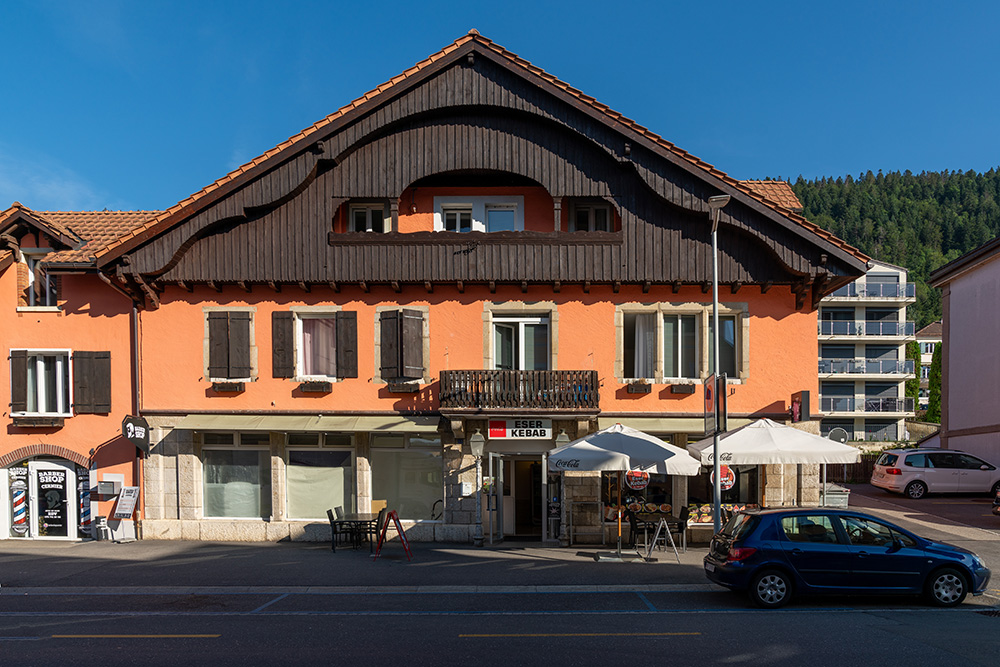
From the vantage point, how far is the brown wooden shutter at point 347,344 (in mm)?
18250

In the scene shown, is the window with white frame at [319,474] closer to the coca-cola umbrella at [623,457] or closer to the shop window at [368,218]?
the shop window at [368,218]

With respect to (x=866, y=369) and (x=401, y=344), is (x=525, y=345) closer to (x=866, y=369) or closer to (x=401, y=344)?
(x=401, y=344)

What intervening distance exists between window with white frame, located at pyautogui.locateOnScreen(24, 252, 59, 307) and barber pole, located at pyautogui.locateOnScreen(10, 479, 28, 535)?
A: 4.73 m

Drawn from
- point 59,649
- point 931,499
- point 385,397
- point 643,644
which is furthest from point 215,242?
point 931,499

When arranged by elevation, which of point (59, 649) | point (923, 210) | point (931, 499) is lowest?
point (931, 499)

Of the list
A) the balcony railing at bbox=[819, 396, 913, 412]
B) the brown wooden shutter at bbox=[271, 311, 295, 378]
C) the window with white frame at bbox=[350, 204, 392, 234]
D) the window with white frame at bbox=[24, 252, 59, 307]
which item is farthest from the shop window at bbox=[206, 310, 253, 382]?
the balcony railing at bbox=[819, 396, 913, 412]

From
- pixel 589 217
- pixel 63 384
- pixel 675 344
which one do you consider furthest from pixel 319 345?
pixel 675 344

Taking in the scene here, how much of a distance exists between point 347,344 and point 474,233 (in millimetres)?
4272

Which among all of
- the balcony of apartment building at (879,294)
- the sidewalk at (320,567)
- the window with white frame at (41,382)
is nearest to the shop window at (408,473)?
the sidewalk at (320,567)

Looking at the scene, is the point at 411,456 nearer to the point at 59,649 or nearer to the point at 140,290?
the point at 140,290

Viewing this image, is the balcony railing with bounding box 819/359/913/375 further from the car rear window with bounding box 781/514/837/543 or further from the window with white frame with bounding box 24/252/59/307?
the window with white frame with bounding box 24/252/59/307

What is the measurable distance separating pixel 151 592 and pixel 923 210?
13789cm

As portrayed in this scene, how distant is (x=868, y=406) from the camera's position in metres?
55.0

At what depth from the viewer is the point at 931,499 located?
82.8 feet
